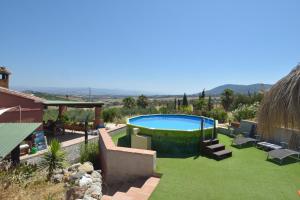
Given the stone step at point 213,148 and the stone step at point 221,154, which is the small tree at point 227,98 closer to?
the stone step at point 213,148

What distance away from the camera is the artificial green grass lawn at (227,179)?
6.55 meters

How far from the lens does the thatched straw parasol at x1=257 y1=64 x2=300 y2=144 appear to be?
11.1 ft

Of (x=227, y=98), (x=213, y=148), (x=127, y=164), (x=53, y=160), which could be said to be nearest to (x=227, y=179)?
(x=213, y=148)

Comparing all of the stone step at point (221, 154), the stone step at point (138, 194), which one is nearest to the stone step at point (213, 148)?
the stone step at point (221, 154)

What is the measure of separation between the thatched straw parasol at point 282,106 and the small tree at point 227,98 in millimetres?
33146

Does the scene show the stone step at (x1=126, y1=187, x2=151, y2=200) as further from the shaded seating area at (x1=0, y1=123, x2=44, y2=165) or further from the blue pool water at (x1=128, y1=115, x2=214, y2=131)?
the blue pool water at (x1=128, y1=115, x2=214, y2=131)

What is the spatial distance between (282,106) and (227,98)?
111 ft

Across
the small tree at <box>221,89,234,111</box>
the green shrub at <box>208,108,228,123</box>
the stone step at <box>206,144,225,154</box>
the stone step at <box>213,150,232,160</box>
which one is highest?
the small tree at <box>221,89,234,111</box>

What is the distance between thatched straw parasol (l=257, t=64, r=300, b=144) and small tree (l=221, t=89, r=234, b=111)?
3315 cm

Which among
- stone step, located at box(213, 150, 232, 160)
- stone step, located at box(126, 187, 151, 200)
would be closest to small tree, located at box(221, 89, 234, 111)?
stone step, located at box(213, 150, 232, 160)

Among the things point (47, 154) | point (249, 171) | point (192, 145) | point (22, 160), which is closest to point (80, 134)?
point (22, 160)

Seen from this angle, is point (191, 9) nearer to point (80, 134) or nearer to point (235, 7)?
point (235, 7)

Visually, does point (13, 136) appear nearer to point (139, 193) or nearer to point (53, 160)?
point (53, 160)

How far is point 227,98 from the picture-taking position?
3553cm
